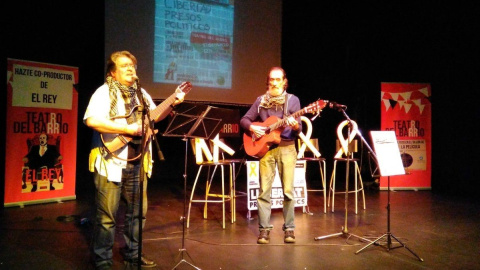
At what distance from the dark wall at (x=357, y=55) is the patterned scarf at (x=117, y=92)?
411 centimetres

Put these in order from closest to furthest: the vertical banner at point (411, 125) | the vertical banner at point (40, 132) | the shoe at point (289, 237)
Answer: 1. the shoe at point (289, 237)
2. the vertical banner at point (40, 132)
3. the vertical banner at point (411, 125)

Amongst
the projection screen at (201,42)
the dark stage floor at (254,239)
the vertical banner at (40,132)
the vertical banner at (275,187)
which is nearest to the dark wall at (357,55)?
the vertical banner at (40,132)

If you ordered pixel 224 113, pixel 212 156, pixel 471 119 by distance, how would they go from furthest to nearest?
1. pixel 471 119
2. pixel 212 156
3. pixel 224 113

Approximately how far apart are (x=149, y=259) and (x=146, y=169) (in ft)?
2.67

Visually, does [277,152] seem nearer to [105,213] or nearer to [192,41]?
[105,213]

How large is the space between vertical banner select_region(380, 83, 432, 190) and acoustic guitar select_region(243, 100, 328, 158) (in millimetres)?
4265

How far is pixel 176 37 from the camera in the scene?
682 centimetres

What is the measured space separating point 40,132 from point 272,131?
12.5 feet

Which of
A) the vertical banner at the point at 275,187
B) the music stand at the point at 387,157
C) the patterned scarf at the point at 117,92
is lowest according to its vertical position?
the vertical banner at the point at 275,187

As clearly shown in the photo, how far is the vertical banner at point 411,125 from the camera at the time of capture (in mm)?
7660

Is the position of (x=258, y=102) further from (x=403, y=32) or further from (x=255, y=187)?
(x=403, y=32)

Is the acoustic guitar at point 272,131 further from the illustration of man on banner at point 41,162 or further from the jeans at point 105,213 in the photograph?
the illustration of man on banner at point 41,162

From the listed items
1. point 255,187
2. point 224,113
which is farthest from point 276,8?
point 224,113

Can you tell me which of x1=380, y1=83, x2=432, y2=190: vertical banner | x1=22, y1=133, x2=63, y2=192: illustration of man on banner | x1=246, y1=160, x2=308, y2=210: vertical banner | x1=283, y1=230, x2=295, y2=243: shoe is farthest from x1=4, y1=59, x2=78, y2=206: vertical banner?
x1=380, y1=83, x2=432, y2=190: vertical banner
